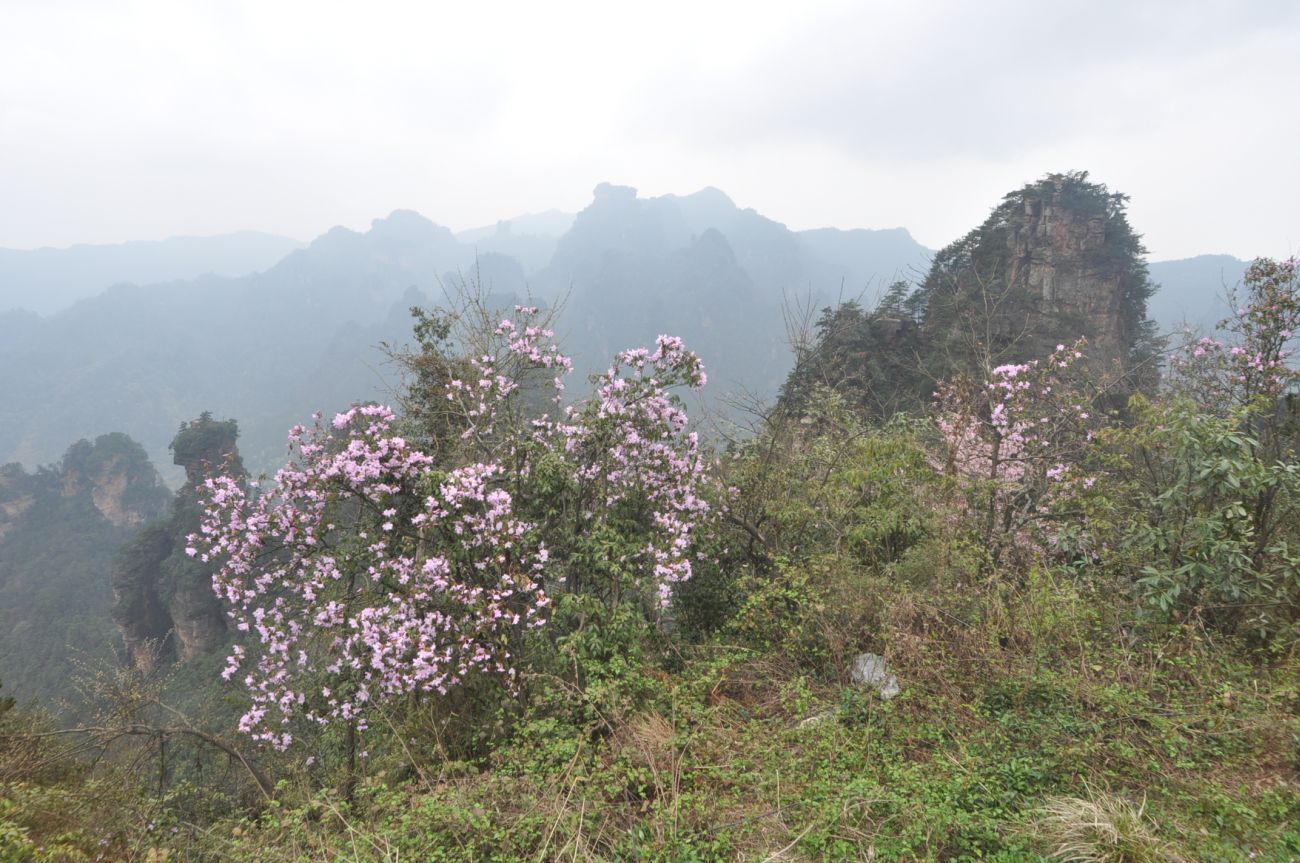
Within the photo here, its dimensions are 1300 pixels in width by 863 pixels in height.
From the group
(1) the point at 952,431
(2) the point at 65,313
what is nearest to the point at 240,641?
(1) the point at 952,431

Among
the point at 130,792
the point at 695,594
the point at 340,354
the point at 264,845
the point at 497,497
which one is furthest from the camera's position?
the point at 340,354

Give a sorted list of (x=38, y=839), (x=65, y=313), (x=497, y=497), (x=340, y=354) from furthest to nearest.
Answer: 1. (x=65, y=313)
2. (x=340, y=354)
3. (x=497, y=497)
4. (x=38, y=839)

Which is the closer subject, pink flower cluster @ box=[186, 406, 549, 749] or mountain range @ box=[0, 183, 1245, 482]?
pink flower cluster @ box=[186, 406, 549, 749]

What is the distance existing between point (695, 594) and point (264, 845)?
229 inches

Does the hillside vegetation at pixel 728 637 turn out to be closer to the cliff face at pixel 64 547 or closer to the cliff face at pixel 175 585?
the cliff face at pixel 175 585

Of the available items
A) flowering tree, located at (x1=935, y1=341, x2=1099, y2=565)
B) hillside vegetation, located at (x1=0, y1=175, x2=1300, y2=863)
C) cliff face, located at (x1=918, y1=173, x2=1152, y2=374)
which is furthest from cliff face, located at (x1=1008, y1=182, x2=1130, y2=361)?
flowering tree, located at (x1=935, y1=341, x2=1099, y2=565)

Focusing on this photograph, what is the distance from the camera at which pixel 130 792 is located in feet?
20.0

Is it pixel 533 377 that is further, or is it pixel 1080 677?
pixel 533 377

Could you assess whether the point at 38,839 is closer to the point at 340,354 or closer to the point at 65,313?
the point at 340,354

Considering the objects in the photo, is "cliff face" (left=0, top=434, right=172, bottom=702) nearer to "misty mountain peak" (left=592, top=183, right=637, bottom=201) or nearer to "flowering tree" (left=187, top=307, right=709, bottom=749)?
"flowering tree" (left=187, top=307, right=709, bottom=749)

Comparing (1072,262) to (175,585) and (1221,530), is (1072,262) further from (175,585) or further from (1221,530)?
(175,585)

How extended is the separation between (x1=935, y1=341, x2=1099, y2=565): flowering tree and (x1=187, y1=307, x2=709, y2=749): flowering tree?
14.3 feet

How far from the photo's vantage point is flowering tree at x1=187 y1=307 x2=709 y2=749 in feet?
21.1

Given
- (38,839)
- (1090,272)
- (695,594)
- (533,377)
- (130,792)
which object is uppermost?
(1090,272)
